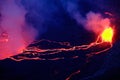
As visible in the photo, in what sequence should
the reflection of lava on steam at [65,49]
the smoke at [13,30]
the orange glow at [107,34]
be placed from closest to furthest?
1. the reflection of lava on steam at [65,49]
2. the orange glow at [107,34]
3. the smoke at [13,30]

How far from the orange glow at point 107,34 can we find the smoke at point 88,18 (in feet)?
2.06

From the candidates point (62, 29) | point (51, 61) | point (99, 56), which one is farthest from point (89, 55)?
point (62, 29)

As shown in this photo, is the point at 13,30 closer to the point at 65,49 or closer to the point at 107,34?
the point at 65,49

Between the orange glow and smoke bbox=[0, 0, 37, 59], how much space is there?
6430mm

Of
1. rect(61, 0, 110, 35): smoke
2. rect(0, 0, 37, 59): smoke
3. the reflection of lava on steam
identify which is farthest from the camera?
rect(0, 0, 37, 59): smoke

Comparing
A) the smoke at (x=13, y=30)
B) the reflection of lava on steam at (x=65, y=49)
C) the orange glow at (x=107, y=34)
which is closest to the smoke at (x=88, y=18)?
the orange glow at (x=107, y=34)

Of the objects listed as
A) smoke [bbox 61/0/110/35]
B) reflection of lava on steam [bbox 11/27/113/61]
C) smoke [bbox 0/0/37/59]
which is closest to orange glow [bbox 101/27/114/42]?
reflection of lava on steam [bbox 11/27/113/61]

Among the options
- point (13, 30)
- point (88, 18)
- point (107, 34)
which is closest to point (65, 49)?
point (107, 34)

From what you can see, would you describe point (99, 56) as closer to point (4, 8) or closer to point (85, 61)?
point (85, 61)

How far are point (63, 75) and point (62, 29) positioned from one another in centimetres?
691

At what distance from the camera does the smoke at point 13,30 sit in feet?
78.0

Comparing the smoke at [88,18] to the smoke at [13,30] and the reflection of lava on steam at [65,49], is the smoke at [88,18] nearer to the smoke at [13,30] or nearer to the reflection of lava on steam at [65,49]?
the reflection of lava on steam at [65,49]

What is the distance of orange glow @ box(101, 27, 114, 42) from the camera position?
18867 mm

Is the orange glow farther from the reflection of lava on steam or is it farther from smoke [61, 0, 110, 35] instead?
smoke [61, 0, 110, 35]
